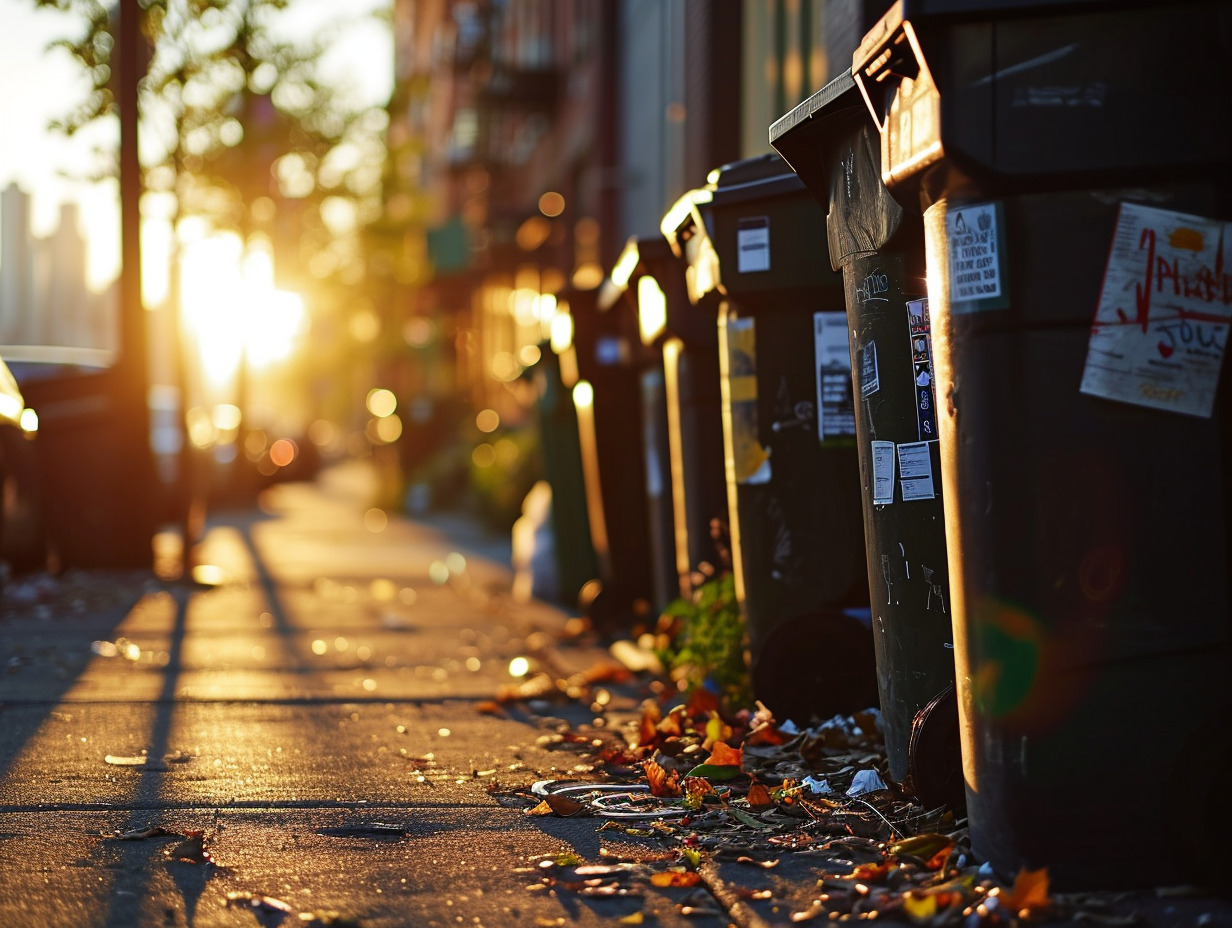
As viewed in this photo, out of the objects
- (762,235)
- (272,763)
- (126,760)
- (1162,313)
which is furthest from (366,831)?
(762,235)

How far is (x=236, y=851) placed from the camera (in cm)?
384

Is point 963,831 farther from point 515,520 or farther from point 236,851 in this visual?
point 515,520

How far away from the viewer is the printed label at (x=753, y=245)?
5352 mm

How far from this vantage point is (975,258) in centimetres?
333

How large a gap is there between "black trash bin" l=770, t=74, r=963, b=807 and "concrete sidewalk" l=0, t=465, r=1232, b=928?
0.65 metres

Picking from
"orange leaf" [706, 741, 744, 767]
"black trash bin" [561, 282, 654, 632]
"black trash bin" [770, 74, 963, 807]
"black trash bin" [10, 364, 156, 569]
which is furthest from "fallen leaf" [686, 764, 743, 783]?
"black trash bin" [10, 364, 156, 569]

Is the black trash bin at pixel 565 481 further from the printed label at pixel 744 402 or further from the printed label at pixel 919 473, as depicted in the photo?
the printed label at pixel 919 473

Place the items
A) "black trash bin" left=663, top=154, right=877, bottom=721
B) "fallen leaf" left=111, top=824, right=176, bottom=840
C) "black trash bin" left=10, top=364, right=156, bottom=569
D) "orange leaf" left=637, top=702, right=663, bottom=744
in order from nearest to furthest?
"fallen leaf" left=111, top=824, right=176, bottom=840, "orange leaf" left=637, top=702, right=663, bottom=744, "black trash bin" left=663, top=154, right=877, bottom=721, "black trash bin" left=10, top=364, right=156, bottom=569

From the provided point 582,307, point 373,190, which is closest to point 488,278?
point 373,190

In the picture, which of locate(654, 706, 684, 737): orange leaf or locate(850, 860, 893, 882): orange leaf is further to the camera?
locate(654, 706, 684, 737): orange leaf

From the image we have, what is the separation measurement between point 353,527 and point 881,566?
618 inches

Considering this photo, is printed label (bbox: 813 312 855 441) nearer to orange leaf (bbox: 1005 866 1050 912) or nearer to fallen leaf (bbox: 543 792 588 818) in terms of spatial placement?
fallen leaf (bbox: 543 792 588 818)

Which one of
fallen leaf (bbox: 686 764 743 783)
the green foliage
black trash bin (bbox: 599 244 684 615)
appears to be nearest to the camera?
fallen leaf (bbox: 686 764 743 783)

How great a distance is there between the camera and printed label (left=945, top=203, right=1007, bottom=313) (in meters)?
3.29
